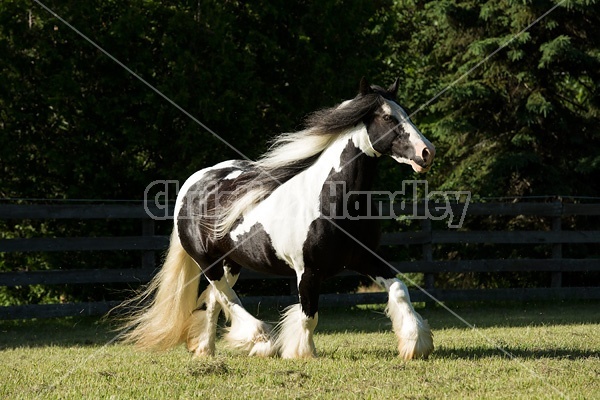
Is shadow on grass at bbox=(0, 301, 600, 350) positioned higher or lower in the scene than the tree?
lower

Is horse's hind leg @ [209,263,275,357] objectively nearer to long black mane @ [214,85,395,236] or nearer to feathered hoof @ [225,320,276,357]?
feathered hoof @ [225,320,276,357]

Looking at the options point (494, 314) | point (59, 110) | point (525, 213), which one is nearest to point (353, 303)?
point (494, 314)

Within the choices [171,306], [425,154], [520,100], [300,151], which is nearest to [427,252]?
[520,100]

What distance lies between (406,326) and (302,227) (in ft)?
3.55

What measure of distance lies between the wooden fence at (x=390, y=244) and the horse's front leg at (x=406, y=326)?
4569 millimetres

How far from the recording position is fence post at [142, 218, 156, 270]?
1034 centimetres

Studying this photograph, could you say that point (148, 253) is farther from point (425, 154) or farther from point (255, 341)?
point (425, 154)

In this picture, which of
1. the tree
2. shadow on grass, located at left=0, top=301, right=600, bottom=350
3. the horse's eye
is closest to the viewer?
the horse's eye

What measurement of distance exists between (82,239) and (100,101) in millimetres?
1986

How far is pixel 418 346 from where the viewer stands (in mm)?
5844

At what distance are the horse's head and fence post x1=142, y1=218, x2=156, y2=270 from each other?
5.12 metres

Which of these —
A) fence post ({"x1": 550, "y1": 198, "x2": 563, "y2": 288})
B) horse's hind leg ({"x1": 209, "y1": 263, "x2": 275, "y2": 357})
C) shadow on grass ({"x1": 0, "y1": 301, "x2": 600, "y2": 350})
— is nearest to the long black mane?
horse's hind leg ({"x1": 209, "y1": 263, "x2": 275, "y2": 357})

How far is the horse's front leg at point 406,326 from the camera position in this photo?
19.2 feet

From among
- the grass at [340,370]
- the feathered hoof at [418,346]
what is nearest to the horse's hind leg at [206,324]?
the grass at [340,370]
